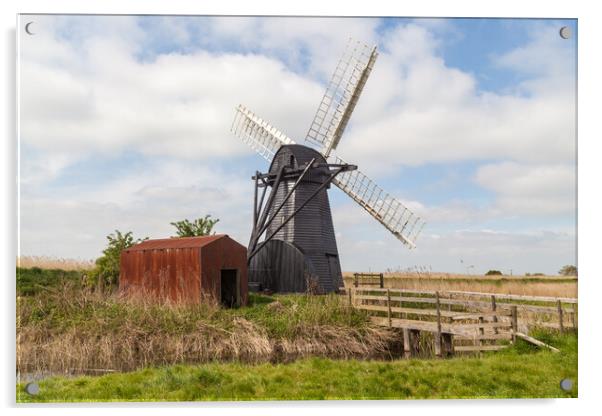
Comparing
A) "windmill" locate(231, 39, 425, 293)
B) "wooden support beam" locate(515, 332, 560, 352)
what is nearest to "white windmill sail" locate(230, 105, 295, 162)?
"windmill" locate(231, 39, 425, 293)

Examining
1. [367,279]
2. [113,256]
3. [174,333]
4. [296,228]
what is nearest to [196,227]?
[113,256]

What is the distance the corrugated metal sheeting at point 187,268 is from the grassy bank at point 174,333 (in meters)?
1.10

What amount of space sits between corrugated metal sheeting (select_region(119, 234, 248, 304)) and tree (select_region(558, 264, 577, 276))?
8.52 metres

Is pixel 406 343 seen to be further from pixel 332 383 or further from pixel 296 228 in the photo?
pixel 296 228

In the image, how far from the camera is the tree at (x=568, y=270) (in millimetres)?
7698

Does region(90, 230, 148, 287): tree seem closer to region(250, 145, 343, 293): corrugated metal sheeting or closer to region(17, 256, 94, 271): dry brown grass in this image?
region(250, 145, 343, 293): corrugated metal sheeting

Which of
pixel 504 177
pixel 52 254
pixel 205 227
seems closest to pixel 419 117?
pixel 504 177

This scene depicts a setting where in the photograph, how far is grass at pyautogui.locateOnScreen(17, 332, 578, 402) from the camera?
721 centimetres

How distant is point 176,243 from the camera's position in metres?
15.3

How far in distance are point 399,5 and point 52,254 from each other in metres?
6.48

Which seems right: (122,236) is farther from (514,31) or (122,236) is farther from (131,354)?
(514,31)

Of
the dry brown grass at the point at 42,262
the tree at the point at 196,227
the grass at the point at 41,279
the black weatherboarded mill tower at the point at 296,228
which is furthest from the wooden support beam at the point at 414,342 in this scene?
the tree at the point at 196,227

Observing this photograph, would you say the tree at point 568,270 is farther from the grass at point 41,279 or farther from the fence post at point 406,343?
the grass at point 41,279

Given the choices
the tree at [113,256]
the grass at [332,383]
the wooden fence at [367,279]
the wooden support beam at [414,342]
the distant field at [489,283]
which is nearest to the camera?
the grass at [332,383]
